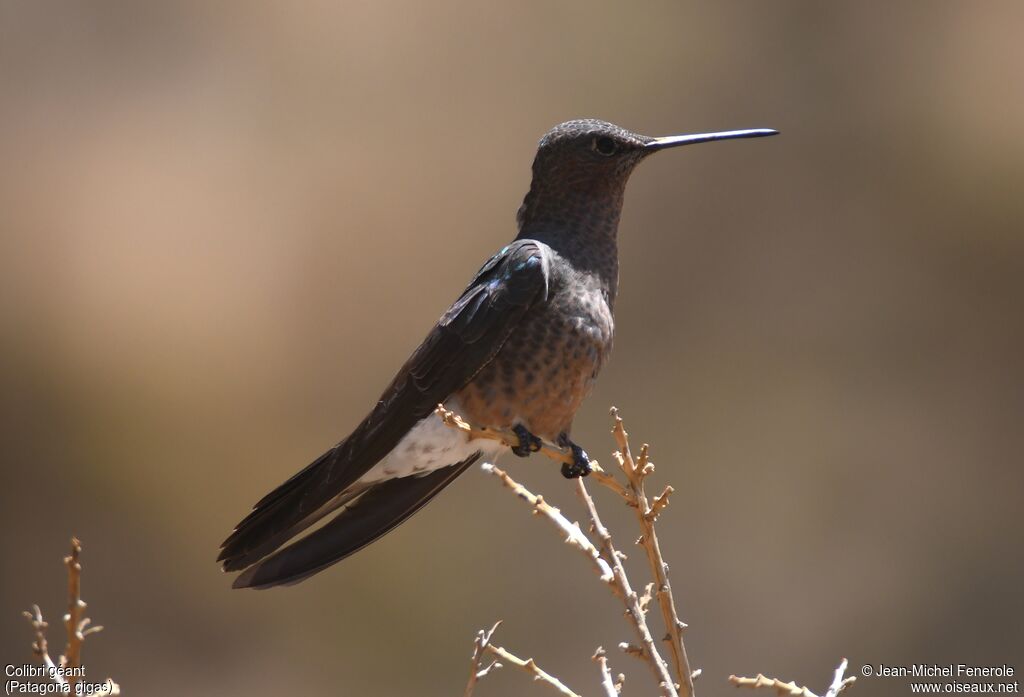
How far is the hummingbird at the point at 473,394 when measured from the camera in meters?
2.39

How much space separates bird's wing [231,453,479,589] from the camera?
240cm

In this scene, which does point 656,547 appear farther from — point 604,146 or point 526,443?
point 604,146

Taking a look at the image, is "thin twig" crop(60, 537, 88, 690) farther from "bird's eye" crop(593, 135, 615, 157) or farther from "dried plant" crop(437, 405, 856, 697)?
"bird's eye" crop(593, 135, 615, 157)

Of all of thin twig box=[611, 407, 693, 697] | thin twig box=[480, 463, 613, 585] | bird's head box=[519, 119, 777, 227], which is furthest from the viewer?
bird's head box=[519, 119, 777, 227]

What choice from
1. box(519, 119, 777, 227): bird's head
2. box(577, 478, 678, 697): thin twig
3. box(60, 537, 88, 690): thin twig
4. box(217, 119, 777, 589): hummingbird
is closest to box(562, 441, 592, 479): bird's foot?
box(217, 119, 777, 589): hummingbird

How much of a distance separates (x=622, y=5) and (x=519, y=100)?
69 cm

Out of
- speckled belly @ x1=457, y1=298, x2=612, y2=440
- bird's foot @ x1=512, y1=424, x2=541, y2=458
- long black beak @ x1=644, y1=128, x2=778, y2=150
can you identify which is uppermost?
long black beak @ x1=644, y1=128, x2=778, y2=150

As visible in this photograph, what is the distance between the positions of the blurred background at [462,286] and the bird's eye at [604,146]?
2.41 meters

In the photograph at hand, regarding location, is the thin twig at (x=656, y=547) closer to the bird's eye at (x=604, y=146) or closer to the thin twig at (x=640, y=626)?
the thin twig at (x=640, y=626)

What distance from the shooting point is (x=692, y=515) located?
5.19m

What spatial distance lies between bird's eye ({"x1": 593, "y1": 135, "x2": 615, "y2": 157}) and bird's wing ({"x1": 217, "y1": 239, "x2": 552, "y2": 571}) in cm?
29

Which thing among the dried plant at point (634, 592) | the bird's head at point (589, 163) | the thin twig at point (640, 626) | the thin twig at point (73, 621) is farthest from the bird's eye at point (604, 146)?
the thin twig at point (73, 621)

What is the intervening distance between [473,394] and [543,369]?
7.1 inches

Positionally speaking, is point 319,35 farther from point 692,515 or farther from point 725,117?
point 692,515
